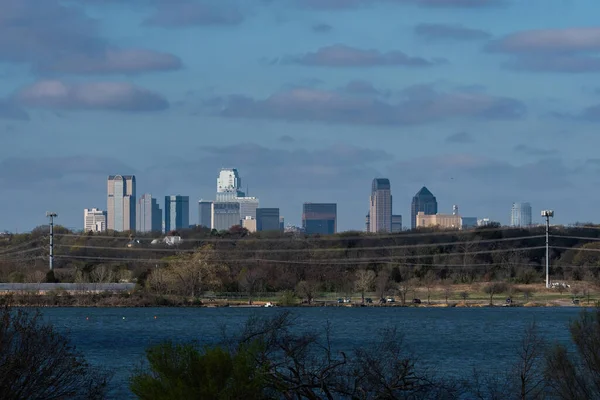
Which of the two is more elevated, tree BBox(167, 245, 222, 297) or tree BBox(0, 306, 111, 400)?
tree BBox(167, 245, 222, 297)

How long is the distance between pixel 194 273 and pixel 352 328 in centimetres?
4561

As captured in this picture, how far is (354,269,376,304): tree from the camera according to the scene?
5645 inches

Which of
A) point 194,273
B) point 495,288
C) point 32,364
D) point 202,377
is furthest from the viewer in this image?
point 495,288

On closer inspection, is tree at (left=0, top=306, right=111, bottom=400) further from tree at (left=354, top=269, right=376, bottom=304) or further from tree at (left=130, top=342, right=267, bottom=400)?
tree at (left=354, top=269, right=376, bottom=304)

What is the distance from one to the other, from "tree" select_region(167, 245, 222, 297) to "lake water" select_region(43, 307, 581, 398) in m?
8.23

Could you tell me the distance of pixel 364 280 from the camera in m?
143

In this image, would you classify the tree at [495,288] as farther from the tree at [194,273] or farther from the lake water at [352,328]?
the tree at [194,273]

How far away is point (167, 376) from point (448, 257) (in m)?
128

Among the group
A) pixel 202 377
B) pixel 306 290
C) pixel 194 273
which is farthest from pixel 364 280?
pixel 202 377

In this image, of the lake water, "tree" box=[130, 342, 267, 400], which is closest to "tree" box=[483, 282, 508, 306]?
the lake water

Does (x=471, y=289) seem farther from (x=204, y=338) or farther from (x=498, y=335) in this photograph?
(x=204, y=338)

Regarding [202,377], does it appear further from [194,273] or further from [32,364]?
[194,273]

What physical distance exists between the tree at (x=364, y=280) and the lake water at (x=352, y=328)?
32.6 ft

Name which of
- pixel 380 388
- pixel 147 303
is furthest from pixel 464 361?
pixel 147 303
